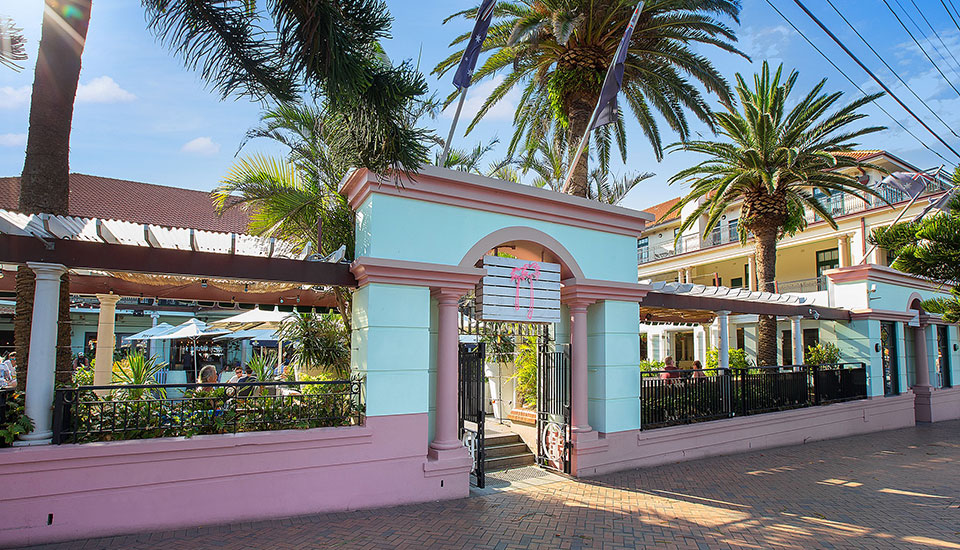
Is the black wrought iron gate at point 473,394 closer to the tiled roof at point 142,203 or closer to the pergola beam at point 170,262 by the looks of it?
the pergola beam at point 170,262

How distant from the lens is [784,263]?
28.7m

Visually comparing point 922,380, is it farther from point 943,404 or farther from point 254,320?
point 254,320

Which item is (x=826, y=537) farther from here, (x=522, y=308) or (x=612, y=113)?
(x=612, y=113)

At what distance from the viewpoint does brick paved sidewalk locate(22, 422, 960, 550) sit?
5996mm

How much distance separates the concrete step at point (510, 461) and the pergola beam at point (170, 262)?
4.02 m

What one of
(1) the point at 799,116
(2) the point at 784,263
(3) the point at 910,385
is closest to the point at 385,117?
(1) the point at 799,116

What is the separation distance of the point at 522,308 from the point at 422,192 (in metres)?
2.38

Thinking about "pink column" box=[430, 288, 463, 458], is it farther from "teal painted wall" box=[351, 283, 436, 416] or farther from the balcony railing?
the balcony railing

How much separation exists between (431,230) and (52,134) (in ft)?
14.7

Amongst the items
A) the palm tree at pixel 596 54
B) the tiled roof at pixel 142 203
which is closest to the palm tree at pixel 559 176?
the palm tree at pixel 596 54

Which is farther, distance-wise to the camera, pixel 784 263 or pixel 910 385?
pixel 784 263

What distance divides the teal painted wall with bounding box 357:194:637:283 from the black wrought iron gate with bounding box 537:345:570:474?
153 centimetres

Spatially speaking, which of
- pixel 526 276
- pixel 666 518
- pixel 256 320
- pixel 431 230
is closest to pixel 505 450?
pixel 526 276

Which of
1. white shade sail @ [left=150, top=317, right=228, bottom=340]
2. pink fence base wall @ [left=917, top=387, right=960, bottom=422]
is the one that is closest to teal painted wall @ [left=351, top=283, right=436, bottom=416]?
white shade sail @ [left=150, top=317, right=228, bottom=340]
